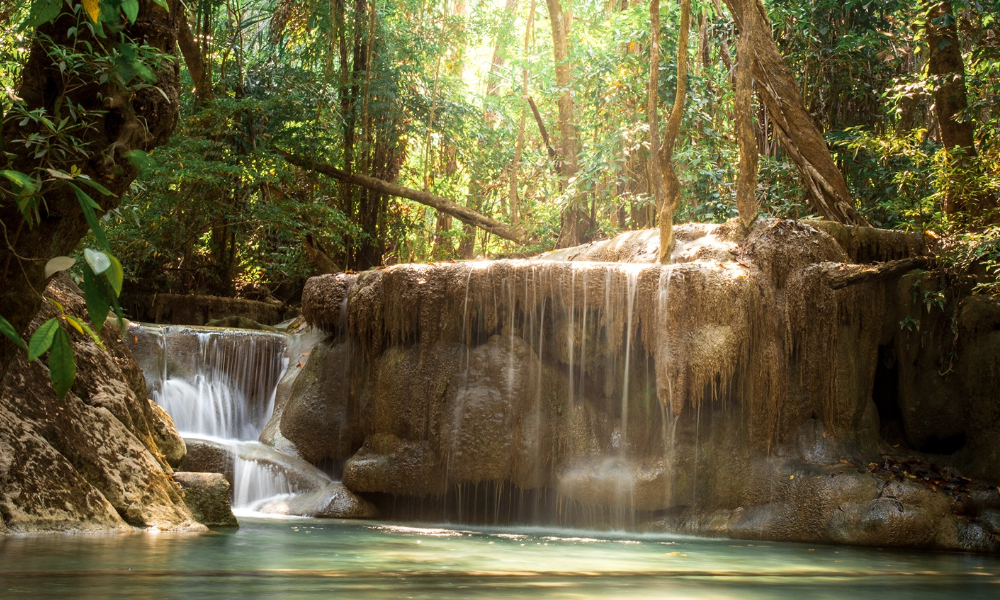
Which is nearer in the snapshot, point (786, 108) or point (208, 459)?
point (208, 459)

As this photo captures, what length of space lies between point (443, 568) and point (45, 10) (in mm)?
3511

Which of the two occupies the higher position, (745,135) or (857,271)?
(745,135)

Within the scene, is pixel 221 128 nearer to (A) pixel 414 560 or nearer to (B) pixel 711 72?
(B) pixel 711 72

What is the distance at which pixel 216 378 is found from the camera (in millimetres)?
11711

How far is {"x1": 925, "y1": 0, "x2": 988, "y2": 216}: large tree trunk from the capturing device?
32.6 feet

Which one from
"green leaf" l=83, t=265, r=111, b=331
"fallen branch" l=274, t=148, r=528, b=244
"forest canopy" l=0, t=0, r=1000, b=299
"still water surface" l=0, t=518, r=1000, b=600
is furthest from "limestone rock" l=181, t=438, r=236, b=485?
"fallen branch" l=274, t=148, r=528, b=244

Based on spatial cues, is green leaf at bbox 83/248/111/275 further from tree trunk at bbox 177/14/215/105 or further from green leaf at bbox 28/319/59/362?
tree trunk at bbox 177/14/215/105

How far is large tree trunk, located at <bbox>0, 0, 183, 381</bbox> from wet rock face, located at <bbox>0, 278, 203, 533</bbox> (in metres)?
2.56

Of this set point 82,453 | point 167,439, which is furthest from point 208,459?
point 82,453

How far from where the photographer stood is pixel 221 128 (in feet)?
48.4

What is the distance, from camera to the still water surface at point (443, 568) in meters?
3.68

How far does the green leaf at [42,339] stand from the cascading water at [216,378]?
9159 millimetres

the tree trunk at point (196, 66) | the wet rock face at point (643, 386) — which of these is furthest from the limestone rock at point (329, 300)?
the tree trunk at point (196, 66)

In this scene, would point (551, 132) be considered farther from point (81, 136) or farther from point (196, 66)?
point (81, 136)
